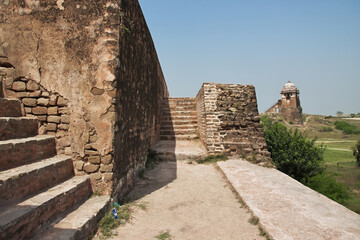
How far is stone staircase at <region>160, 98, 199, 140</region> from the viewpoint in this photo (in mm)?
7930

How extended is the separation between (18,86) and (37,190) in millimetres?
1546

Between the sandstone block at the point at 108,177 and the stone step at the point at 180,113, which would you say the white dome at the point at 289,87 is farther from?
the sandstone block at the point at 108,177

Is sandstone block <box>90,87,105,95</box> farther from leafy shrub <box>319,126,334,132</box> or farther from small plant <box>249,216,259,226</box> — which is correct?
leafy shrub <box>319,126,334,132</box>

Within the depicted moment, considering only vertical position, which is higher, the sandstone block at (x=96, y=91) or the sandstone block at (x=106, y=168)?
the sandstone block at (x=96, y=91)

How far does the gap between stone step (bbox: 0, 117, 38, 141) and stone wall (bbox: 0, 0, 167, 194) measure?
140 millimetres

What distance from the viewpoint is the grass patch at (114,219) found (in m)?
2.23

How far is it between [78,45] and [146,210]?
8.22ft

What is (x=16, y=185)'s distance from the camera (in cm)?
187

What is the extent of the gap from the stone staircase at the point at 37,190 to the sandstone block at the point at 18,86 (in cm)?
17

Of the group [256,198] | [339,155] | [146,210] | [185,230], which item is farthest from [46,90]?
[339,155]

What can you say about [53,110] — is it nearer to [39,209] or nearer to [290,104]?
[39,209]

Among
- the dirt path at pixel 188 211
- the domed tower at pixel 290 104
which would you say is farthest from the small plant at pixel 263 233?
the domed tower at pixel 290 104

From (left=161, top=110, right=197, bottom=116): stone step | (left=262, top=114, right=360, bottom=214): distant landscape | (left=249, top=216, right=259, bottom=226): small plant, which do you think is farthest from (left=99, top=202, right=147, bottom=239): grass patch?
(left=262, top=114, right=360, bottom=214): distant landscape

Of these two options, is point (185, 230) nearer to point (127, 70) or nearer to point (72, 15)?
point (127, 70)
